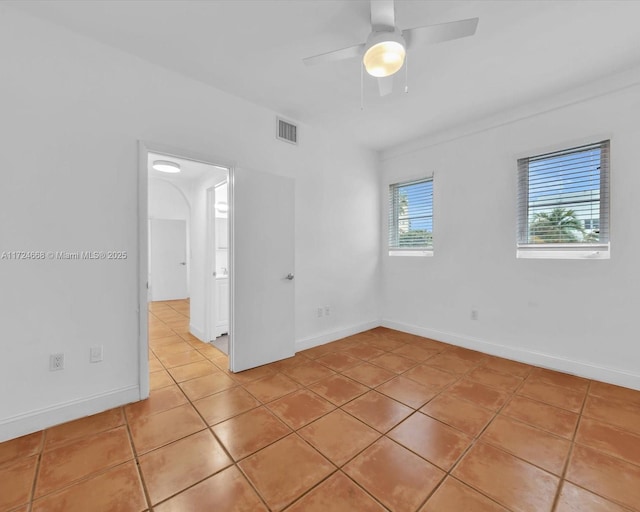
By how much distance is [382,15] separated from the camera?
5.33ft

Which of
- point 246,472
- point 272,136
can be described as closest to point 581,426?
point 246,472

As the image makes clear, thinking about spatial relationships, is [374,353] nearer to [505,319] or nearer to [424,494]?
[505,319]

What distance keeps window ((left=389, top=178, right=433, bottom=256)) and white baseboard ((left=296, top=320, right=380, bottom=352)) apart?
1.24m

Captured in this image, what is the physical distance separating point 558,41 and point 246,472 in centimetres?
370

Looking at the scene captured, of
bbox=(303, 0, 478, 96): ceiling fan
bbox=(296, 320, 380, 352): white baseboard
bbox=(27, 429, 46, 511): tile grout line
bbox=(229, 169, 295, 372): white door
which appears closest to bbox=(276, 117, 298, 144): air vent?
bbox=(229, 169, 295, 372): white door

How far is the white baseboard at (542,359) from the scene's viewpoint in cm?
254

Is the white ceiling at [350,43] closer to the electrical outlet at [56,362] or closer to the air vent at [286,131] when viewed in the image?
the air vent at [286,131]

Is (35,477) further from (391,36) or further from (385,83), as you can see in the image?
(385,83)

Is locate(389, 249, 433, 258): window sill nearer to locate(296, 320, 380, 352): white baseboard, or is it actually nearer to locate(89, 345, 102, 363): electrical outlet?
locate(296, 320, 380, 352): white baseboard

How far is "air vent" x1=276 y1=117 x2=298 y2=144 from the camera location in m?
3.23

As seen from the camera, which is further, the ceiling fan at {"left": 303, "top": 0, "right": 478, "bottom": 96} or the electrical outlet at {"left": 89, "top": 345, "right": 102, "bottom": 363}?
the electrical outlet at {"left": 89, "top": 345, "right": 102, "bottom": 363}

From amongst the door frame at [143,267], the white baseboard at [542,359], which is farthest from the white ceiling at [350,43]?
the white baseboard at [542,359]

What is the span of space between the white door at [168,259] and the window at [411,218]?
5563mm

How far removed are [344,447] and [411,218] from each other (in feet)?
10.8
